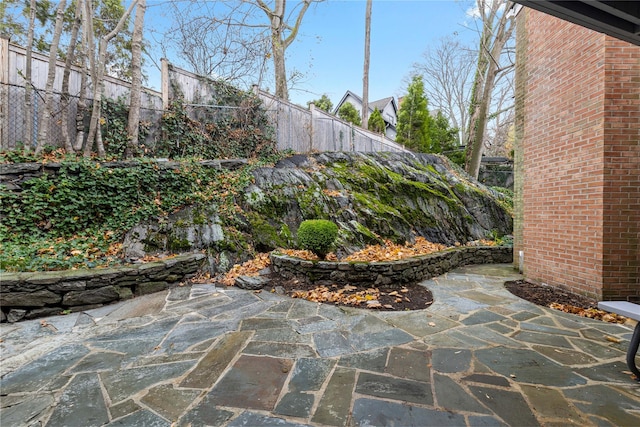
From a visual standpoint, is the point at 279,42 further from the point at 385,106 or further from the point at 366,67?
the point at 385,106

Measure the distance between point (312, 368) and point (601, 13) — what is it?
11.9 feet

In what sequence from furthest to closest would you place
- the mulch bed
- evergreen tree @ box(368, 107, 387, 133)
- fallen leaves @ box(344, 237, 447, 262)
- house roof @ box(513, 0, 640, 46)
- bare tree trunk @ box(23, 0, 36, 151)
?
evergreen tree @ box(368, 107, 387, 133), fallen leaves @ box(344, 237, 447, 262), bare tree trunk @ box(23, 0, 36, 151), the mulch bed, house roof @ box(513, 0, 640, 46)

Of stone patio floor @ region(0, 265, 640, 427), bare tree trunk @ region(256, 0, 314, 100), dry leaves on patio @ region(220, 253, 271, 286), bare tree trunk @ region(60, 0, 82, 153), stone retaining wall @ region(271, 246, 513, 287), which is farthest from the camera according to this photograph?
bare tree trunk @ region(256, 0, 314, 100)

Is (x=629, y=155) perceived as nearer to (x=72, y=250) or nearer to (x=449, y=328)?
(x=449, y=328)

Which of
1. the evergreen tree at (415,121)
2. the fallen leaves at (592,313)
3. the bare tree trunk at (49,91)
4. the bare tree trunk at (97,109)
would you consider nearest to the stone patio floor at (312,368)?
the fallen leaves at (592,313)

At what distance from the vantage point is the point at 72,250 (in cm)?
418

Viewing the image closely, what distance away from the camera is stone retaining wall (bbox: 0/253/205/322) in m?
3.26

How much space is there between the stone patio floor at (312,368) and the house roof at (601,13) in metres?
2.66

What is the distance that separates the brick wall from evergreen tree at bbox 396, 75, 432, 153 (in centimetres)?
1354

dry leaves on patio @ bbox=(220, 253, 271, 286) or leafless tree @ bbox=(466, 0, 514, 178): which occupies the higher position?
leafless tree @ bbox=(466, 0, 514, 178)

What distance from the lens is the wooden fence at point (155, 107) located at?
17.3 ft

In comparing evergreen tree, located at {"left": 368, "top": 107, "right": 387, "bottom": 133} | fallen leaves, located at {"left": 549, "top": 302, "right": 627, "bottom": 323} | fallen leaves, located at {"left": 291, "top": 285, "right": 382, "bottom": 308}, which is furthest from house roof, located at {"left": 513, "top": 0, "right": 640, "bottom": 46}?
evergreen tree, located at {"left": 368, "top": 107, "right": 387, "bottom": 133}

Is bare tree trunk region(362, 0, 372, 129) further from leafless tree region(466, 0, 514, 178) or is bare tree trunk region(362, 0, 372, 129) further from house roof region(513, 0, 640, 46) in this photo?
house roof region(513, 0, 640, 46)

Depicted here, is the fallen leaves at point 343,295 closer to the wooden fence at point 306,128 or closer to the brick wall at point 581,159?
the brick wall at point 581,159
